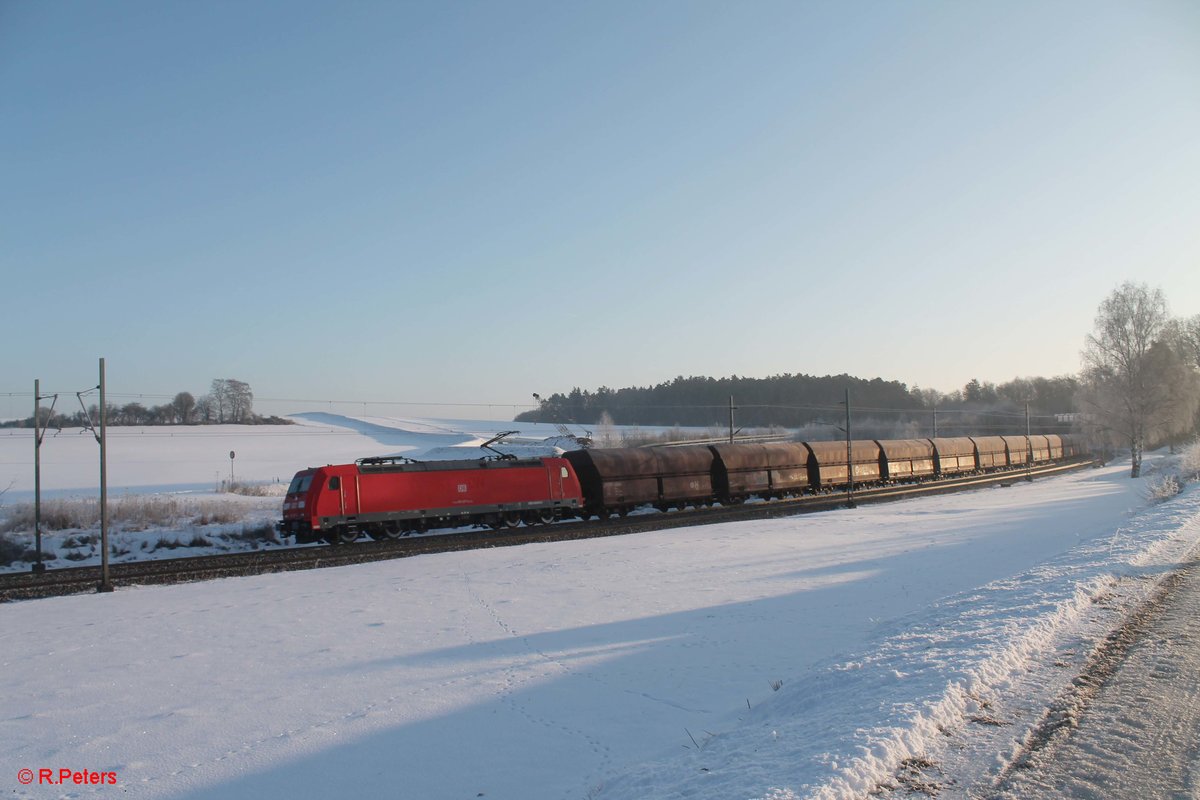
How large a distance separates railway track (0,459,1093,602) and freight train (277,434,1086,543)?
96 cm

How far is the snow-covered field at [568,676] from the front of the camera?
623cm

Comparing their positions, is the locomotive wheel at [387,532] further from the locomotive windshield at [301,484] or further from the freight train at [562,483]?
the locomotive windshield at [301,484]

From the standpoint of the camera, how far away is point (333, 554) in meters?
21.8

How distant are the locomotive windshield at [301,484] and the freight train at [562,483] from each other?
1.4 inches

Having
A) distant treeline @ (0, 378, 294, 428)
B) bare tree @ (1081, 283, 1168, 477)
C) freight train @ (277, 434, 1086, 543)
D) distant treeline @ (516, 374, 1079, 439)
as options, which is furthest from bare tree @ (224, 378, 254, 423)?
bare tree @ (1081, 283, 1168, 477)

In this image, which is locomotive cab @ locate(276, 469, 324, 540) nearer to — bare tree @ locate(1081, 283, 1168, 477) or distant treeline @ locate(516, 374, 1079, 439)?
bare tree @ locate(1081, 283, 1168, 477)

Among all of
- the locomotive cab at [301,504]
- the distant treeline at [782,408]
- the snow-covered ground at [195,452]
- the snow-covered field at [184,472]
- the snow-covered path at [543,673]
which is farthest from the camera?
the distant treeline at [782,408]

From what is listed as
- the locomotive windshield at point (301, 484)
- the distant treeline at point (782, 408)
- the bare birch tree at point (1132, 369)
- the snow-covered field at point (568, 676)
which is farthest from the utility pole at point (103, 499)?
the distant treeline at point (782, 408)

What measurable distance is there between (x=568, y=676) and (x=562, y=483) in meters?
20.9

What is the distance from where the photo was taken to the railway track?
1817cm

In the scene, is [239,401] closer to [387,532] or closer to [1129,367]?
[387,532]

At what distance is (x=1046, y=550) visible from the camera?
1831 centimetres

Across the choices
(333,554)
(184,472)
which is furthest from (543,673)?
→ (184,472)

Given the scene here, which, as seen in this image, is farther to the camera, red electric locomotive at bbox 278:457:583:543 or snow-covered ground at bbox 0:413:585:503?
snow-covered ground at bbox 0:413:585:503
